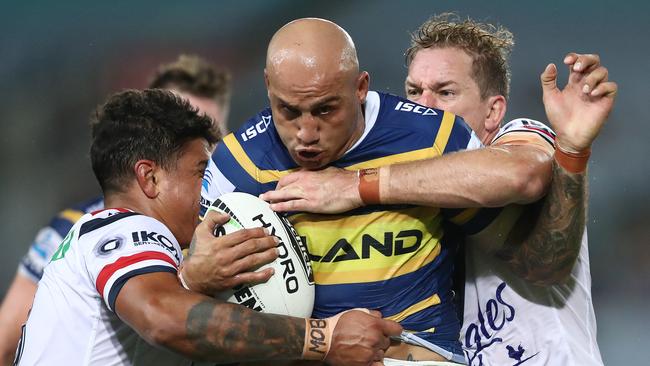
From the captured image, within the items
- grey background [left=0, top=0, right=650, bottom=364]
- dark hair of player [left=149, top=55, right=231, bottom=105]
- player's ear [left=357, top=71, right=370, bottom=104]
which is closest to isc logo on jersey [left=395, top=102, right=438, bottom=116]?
A: player's ear [left=357, top=71, right=370, bottom=104]

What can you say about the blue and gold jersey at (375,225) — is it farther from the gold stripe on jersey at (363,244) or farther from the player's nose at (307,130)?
the player's nose at (307,130)

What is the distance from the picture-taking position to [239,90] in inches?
306

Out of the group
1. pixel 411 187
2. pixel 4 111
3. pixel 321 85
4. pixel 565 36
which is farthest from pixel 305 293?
pixel 4 111

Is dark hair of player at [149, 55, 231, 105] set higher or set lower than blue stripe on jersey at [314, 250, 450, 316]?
higher

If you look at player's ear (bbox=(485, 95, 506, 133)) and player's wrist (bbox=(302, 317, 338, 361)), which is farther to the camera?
player's ear (bbox=(485, 95, 506, 133))

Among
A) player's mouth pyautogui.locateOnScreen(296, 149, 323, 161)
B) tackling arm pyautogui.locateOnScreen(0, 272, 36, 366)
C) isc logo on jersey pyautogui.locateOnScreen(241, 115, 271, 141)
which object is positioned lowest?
tackling arm pyautogui.locateOnScreen(0, 272, 36, 366)

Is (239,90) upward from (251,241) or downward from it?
upward

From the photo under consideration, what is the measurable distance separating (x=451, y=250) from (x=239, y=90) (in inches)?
187

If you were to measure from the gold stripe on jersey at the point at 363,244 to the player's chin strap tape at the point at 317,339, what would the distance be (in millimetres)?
163

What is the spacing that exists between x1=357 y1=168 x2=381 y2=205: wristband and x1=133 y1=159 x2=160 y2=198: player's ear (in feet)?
3.03

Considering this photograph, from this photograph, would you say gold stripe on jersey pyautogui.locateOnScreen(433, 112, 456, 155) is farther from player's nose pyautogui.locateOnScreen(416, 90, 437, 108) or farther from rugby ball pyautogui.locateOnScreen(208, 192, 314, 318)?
player's nose pyautogui.locateOnScreen(416, 90, 437, 108)

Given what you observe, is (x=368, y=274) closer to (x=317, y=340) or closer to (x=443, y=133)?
(x=317, y=340)

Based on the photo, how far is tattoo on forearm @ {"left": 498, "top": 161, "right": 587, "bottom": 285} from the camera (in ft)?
10.1

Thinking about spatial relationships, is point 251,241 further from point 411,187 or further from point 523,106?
point 523,106
